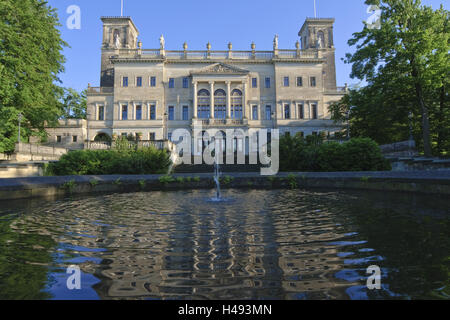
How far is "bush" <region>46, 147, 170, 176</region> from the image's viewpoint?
13688 mm

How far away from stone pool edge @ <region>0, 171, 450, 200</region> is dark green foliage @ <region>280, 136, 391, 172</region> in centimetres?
254

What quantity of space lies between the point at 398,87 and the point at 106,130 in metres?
39.2

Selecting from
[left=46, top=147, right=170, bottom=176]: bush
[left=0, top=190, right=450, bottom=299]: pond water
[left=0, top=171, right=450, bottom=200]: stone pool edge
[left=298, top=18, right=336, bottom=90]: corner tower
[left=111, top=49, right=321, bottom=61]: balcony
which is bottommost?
[left=0, top=190, right=450, bottom=299]: pond water

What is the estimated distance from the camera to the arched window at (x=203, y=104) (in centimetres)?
3988

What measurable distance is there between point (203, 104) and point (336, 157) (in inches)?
1142

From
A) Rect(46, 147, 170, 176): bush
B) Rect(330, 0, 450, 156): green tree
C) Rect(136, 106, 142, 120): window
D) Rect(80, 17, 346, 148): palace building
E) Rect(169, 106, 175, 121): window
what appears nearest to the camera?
Rect(46, 147, 170, 176): bush

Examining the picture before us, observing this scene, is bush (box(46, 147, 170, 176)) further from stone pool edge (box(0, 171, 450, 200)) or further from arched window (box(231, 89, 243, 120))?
arched window (box(231, 89, 243, 120))

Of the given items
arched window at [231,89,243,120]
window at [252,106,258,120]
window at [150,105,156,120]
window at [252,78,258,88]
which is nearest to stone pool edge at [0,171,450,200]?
arched window at [231,89,243,120]

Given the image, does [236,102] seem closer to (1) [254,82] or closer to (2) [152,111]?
(1) [254,82]

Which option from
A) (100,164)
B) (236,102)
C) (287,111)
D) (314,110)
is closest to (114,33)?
(236,102)

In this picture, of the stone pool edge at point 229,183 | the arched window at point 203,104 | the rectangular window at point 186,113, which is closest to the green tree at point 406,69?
the stone pool edge at point 229,183

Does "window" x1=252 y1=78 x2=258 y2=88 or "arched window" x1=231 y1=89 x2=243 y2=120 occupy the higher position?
"window" x1=252 y1=78 x2=258 y2=88

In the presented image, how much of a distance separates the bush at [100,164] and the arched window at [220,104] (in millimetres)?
26312
